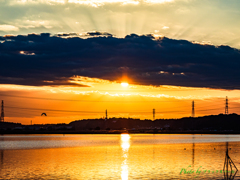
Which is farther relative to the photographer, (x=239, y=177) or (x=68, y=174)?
(x=68, y=174)

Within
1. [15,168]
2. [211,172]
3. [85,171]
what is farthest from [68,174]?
[211,172]

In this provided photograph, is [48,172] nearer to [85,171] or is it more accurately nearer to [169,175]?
[85,171]

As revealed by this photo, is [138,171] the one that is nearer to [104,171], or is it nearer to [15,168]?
[104,171]

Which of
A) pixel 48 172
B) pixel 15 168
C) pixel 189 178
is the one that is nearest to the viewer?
pixel 189 178

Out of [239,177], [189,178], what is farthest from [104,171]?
[239,177]

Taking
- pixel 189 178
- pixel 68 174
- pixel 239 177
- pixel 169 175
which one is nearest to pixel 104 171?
pixel 68 174

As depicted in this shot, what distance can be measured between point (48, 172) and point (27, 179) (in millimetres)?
8182

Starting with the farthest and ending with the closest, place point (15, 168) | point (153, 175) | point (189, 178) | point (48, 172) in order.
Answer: point (15, 168), point (48, 172), point (153, 175), point (189, 178)

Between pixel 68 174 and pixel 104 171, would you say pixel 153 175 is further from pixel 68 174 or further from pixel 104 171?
pixel 68 174

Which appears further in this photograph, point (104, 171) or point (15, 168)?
point (15, 168)

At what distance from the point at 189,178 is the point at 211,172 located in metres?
8.81

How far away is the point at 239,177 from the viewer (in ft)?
178

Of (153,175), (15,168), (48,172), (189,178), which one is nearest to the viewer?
(189,178)

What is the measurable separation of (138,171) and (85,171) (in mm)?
10526
